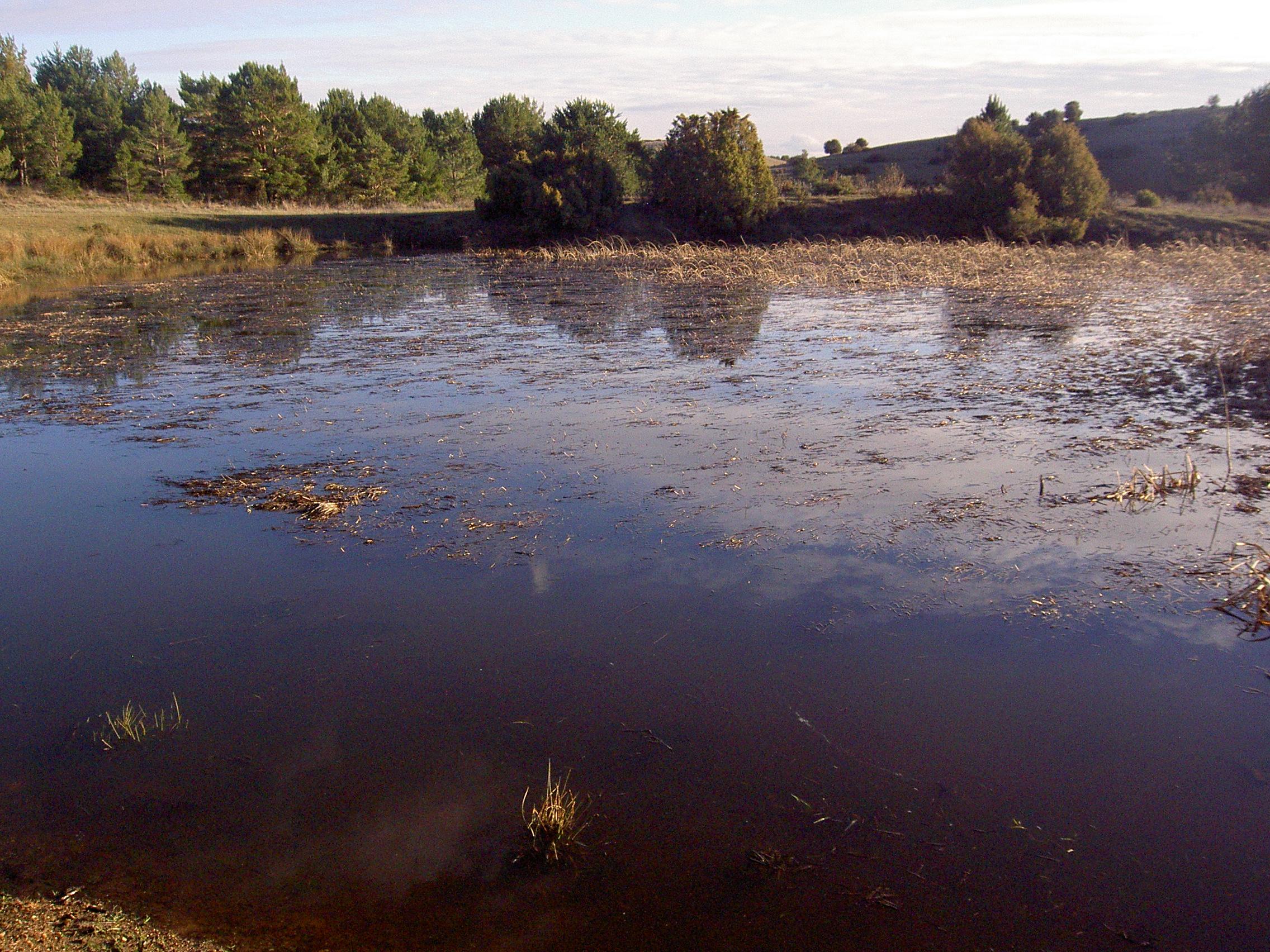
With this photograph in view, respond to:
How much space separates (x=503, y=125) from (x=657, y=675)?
69.6 metres

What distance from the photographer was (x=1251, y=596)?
5066mm

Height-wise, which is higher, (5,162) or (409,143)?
(409,143)

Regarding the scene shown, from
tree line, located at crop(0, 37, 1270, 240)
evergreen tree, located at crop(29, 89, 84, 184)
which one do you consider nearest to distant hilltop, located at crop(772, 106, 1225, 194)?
tree line, located at crop(0, 37, 1270, 240)

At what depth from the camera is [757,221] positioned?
124ft

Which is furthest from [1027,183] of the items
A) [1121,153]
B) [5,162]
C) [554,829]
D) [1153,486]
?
[5,162]

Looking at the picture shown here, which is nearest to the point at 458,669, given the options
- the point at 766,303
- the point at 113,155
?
the point at 766,303

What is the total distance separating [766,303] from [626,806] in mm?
17260

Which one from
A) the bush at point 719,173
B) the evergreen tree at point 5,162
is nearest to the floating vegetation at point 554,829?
the bush at point 719,173

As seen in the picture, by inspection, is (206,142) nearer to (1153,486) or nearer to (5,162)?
(5,162)

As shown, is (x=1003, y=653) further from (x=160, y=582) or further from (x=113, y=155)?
(x=113, y=155)

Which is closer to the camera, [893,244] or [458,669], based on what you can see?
[458,669]

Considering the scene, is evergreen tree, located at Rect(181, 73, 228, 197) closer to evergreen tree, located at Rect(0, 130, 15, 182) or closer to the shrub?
evergreen tree, located at Rect(0, 130, 15, 182)

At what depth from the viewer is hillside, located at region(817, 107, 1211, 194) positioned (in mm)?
47312

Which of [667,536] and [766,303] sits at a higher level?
[766,303]
